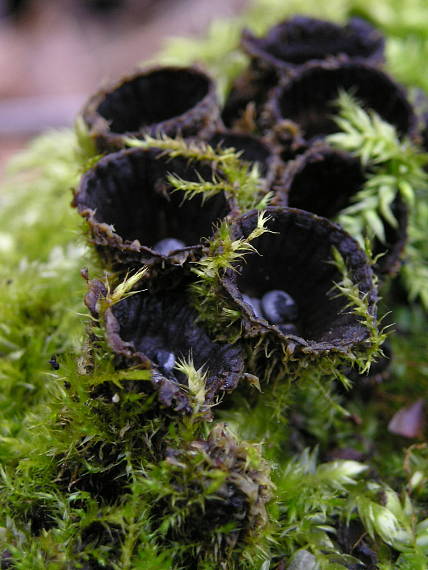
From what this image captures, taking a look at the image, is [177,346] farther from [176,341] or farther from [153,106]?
[153,106]

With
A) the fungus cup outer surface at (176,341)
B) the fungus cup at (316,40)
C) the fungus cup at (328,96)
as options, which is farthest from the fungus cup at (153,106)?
the fungus cup outer surface at (176,341)

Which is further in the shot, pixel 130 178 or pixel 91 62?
pixel 91 62

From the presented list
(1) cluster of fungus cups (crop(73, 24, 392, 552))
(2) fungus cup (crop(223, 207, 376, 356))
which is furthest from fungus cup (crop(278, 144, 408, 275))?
(2) fungus cup (crop(223, 207, 376, 356))

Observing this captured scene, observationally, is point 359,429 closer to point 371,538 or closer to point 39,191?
point 371,538

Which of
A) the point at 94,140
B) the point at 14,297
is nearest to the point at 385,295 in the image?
the point at 94,140

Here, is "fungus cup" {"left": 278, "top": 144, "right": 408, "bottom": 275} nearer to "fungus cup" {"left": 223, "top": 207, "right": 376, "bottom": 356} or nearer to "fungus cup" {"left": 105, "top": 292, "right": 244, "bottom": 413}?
"fungus cup" {"left": 223, "top": 207, "right": 376, "bottom": 356}
